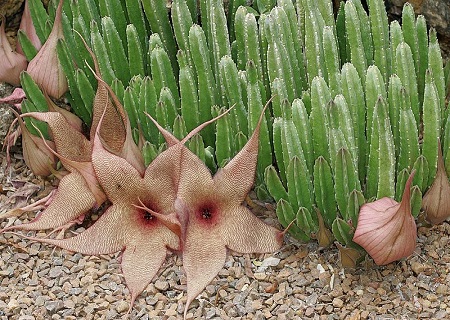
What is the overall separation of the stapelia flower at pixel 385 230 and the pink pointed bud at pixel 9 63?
113 centimetres

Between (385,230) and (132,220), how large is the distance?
609 mm

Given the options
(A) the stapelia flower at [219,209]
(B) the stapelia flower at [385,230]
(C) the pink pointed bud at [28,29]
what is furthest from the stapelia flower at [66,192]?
(B) the stapelia flower at [385,230]

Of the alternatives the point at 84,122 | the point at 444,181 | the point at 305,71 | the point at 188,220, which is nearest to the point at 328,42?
the point at 305,71

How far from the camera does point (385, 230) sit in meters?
1.81

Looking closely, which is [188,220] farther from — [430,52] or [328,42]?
[430,52]

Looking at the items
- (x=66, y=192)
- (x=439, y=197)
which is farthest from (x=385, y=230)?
(x=66, y=192)

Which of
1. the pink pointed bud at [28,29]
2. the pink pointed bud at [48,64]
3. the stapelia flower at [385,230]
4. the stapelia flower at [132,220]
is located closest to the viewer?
the stapelia flower at [385,230]

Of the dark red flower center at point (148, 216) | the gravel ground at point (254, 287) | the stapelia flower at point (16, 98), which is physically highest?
the stapelia flower at point (16, 98)

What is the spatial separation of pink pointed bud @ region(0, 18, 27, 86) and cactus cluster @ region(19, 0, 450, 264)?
0.34 feet

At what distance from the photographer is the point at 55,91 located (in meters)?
2.36

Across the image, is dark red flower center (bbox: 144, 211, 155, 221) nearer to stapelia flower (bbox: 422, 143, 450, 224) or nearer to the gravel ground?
the gravel ground

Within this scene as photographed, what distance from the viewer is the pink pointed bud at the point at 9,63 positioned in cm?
238

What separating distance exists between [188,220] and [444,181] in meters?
0.62

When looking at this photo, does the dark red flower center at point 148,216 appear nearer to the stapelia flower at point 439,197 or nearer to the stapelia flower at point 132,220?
the stapelia flower at point 132,220
